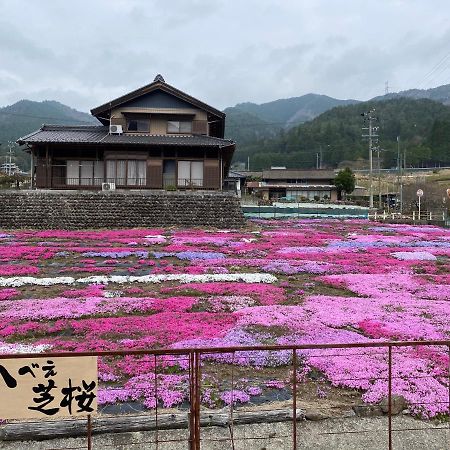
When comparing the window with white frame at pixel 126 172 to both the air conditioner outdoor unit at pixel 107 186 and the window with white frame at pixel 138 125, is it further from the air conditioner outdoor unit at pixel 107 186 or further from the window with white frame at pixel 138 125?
the window with white frame at pixel 138 125

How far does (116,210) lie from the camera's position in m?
34.0

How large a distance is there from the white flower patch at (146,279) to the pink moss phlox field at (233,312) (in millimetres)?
99

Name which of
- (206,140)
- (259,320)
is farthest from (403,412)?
(206,140)

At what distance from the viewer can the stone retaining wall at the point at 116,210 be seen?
106 feet

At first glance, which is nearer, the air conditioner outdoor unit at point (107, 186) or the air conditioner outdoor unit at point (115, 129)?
the air conditioner outdoor unit at point (107, 186)

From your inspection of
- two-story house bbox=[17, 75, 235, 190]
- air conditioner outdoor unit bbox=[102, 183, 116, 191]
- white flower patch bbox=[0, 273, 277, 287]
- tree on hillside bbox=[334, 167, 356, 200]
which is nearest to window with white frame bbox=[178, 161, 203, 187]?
two-story house bbox=[17, 75, 235, 190]

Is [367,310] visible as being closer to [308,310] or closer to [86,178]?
[308,310]

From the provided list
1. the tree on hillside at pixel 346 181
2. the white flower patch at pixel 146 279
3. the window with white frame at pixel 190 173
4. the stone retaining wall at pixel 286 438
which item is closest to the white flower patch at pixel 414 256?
the white flower patch at pixel 146 279

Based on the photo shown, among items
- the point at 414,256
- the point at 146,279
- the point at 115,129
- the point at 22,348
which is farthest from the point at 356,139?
the point at 22,348

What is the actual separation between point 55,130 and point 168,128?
10.8m

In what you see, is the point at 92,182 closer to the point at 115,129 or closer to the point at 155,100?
the point at 115,129

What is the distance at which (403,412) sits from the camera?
6195 millimetres

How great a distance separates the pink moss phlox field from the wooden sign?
3.40ft

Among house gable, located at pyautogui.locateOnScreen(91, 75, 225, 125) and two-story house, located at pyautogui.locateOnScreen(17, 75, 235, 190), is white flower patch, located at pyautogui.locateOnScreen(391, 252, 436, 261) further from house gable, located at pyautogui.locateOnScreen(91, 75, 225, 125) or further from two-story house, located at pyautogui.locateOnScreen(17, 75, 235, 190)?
house gable, located at pyautogui.locateOnScreen(91, 75, 225, 125)
